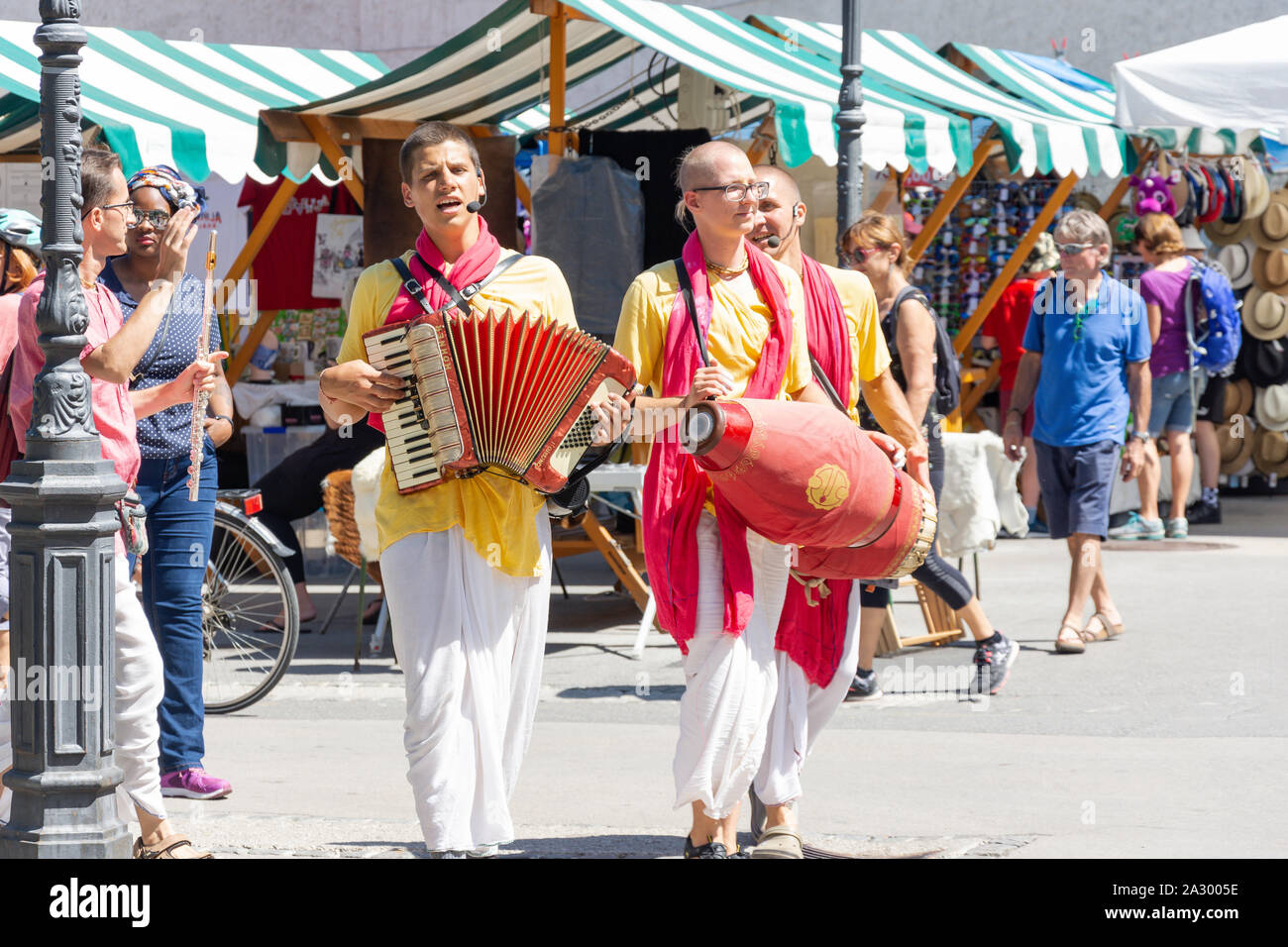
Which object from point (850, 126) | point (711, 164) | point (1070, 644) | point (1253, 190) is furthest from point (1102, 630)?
point (1253, 190)

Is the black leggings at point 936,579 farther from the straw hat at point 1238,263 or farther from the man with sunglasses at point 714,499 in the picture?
the straw hat at point 1238,263

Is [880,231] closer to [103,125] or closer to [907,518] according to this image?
[907,518]

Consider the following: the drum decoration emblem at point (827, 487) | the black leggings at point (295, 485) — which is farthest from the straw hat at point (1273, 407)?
the drum decoration emblem at point (827, 487)

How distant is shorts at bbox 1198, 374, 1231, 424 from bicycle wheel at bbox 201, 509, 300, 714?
8339 millimetres

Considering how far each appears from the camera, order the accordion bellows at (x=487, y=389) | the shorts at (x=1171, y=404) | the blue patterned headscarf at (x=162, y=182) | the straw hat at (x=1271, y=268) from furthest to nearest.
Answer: the straw hat at (x=1271, y=268) → the shorts at (x=1171, y=404) → the blue patterned headscarf at (x=162, y=182) → the accordion bellows at (x=487, y=389)

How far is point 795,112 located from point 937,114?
4.44ft

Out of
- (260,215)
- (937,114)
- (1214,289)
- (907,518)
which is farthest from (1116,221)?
(907,518)

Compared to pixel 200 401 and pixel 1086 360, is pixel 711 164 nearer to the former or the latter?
pixel 200 401

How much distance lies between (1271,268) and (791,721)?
1041 centimetres

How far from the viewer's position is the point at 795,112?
9.33 m

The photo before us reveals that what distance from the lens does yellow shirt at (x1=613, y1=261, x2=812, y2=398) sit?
4801mm

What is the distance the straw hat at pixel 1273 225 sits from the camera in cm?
1391

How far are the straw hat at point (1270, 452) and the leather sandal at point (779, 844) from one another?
416 inches

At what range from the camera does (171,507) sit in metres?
5.76
